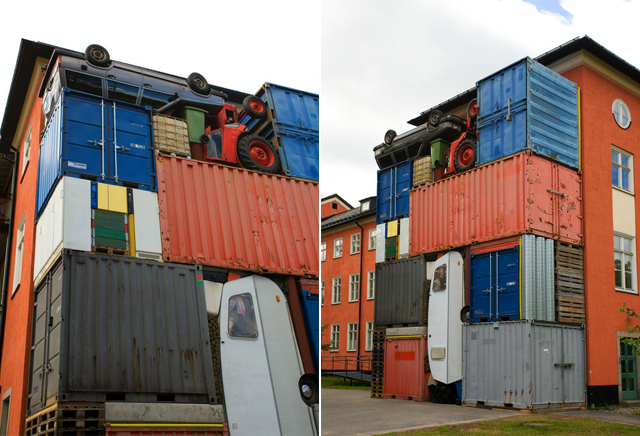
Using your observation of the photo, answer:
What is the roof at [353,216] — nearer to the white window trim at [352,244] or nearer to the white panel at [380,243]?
the white window trim at [352,244]

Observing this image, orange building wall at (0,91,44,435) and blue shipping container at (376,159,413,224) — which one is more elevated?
blue shipping container at (376,159,413,224)

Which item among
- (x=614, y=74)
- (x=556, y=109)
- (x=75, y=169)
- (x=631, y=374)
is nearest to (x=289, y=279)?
(x=75, y=169)

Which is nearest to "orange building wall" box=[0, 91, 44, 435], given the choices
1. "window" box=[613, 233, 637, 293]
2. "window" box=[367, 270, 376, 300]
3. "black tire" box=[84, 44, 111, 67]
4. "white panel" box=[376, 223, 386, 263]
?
"black tire" box=[84, 44, 111, 67]

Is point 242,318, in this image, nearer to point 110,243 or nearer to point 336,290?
point 110,243

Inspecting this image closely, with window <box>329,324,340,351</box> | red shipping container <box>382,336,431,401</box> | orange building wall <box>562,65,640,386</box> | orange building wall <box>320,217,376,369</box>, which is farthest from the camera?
window <box>329,324,340,351</box>

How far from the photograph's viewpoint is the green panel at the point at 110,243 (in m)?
9.28

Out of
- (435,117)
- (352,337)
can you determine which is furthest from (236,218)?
(352,337)

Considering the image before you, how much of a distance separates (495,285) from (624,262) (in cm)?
410

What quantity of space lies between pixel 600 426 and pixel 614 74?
9619 millimetres

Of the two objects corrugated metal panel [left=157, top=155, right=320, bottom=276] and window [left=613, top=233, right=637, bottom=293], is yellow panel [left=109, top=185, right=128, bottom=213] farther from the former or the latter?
window [left=613, top=233, right=637, bottom=293]

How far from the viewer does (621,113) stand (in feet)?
56.9

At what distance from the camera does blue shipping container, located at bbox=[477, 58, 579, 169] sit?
15.2 m

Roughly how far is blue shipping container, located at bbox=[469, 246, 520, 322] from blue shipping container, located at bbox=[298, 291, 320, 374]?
591 cm

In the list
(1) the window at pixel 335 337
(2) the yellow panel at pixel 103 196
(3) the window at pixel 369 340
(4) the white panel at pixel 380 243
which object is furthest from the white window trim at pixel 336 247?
(2) the yellow panel at pixel 103 196
